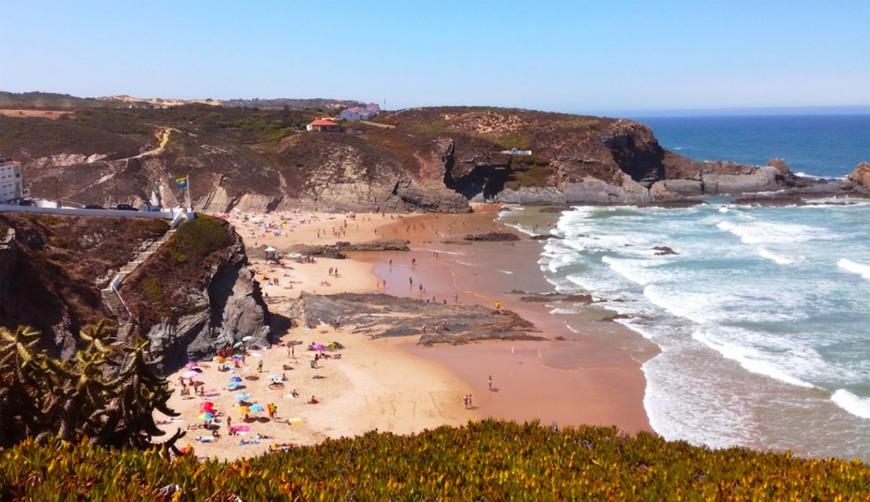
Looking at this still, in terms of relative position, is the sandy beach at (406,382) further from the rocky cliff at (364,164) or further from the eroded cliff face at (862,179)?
the eroded cliff face at (862,179)

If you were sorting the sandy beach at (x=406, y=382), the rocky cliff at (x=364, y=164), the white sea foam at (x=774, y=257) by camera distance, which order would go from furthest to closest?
the rocky cliff at (x=364, y=164)
the white sea foam at (x=774, y=257)
the sandy beach at (x=406, y=382)

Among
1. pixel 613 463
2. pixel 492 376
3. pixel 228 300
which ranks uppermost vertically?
pixel 613 463

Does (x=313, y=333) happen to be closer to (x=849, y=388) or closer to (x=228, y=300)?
(x=228, y=300)

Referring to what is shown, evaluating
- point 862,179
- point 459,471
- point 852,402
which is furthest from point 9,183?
point 862,179

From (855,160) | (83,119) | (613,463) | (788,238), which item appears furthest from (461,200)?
(855,160)

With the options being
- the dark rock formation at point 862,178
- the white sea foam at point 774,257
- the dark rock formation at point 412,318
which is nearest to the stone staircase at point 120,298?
the dark rock formation at point 412,318

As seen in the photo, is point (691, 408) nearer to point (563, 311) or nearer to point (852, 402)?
point (852, 402)
